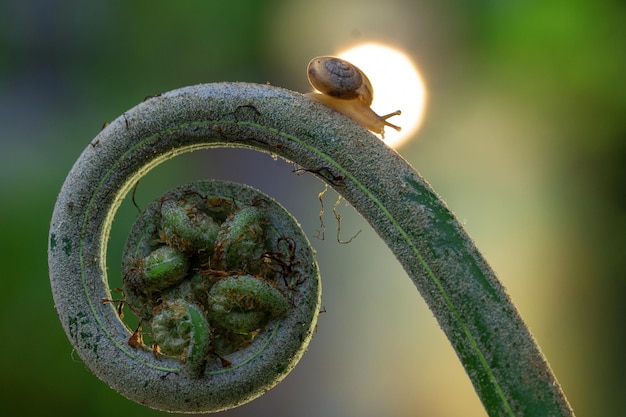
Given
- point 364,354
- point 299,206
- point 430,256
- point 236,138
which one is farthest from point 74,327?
point 364,354

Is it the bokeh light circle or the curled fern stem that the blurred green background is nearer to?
the bokeh light circle

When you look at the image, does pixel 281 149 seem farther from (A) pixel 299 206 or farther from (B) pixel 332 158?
(A) pixel 299 206

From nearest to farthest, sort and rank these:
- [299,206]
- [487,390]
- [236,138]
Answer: [487,390] → [236,138] → [299,206]

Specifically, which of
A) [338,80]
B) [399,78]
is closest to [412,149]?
[399,78]

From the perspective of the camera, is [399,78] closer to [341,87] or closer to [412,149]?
[412,149]

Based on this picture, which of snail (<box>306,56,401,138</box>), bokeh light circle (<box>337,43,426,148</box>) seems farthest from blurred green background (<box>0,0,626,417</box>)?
snail (<box>306,56,401,138</box>)

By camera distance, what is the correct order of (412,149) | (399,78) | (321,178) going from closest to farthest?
(321,178)
(399,78)
(412,149)
